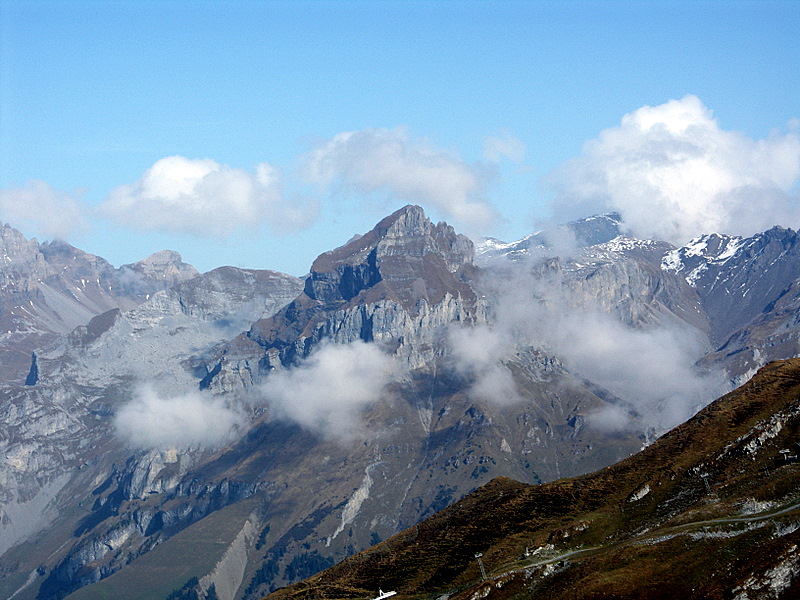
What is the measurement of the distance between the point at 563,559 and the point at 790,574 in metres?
51.8

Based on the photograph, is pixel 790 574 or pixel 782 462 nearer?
pixel 790 574

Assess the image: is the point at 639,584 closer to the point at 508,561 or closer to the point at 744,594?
the point at 744,594

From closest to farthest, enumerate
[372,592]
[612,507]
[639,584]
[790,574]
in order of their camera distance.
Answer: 1. [790,574]
2. [639,584]
3. [612,507]
4. [372,592]

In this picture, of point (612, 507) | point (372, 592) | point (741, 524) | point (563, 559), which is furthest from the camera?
point (372, 592)

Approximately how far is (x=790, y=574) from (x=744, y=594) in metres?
5.97

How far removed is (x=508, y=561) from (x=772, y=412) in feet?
233

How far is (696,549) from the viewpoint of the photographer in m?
130

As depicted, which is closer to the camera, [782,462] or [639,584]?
[639,584]

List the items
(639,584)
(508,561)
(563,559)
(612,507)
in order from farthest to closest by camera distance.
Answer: (612,507)
(508,561)
(563,559)
(639,584)

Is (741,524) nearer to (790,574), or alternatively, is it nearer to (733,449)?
(790,574)

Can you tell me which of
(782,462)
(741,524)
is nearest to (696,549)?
(741,524)

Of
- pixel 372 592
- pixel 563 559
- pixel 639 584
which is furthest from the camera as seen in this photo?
pixel 372 592

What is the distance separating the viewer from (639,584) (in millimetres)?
123688

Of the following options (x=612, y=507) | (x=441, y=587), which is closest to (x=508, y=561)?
(x=441, y=587)
